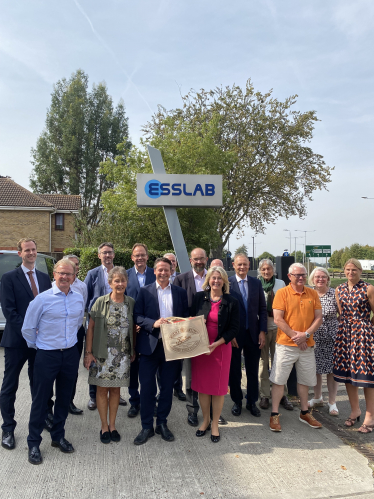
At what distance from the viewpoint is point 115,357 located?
382cm

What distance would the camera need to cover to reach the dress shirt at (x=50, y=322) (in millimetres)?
3455

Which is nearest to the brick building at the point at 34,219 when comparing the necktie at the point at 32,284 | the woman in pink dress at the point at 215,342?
the necktie at the point at 32,284

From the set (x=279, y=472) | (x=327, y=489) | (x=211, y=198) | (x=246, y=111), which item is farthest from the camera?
(x=246, y=111)

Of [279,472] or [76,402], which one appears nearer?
[279,472]

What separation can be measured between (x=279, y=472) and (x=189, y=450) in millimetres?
865

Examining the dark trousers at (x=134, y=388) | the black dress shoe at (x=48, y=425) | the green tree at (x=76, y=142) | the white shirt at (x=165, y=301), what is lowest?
the black dress shoe at (x=48, y=425)

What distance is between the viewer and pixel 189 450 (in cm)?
370

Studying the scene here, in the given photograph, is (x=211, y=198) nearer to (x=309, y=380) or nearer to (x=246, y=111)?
(x=309, y=380)

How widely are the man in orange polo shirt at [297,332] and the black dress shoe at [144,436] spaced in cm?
133

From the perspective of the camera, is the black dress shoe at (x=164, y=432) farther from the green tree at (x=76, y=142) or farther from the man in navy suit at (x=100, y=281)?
the green tree at (x=76, y=142)

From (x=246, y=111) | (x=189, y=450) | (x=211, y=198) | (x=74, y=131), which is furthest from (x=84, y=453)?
(x=74, y=131)

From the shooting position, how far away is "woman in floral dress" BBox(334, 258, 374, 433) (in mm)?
4262

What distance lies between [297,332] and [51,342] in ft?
8.41

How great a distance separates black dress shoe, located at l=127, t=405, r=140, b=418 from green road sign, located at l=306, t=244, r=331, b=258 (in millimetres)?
38202
